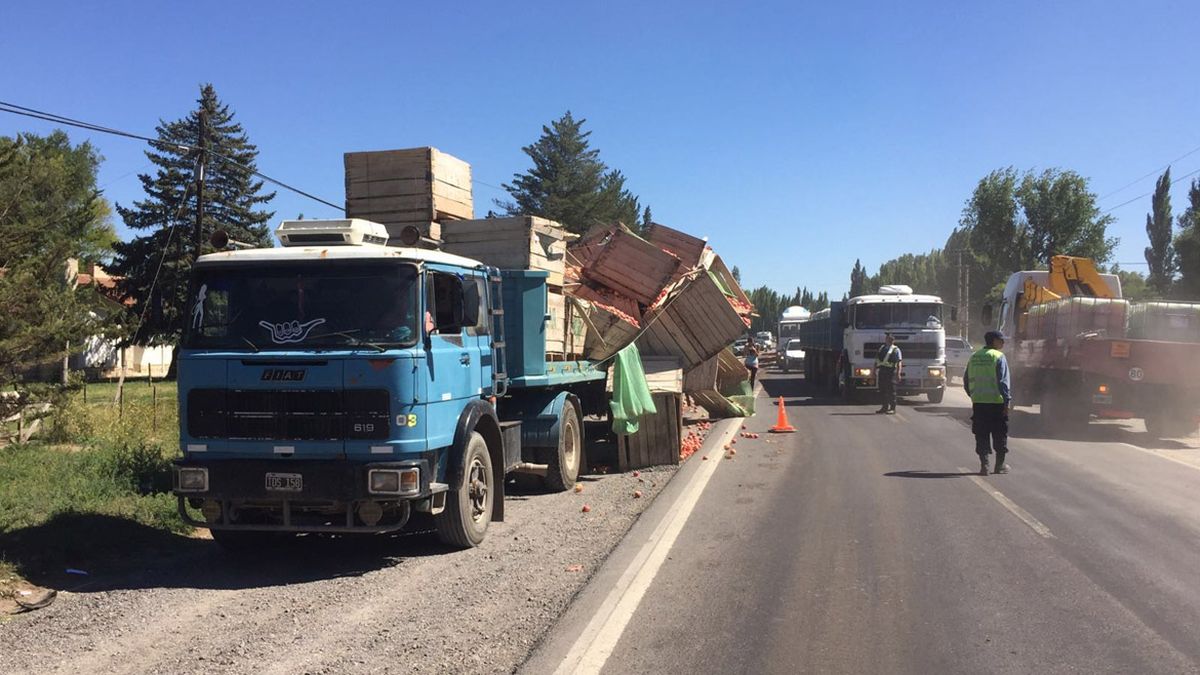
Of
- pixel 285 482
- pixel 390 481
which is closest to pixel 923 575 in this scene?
pixel 390 481

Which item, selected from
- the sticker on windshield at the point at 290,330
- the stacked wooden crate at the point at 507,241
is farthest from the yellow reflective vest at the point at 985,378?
the sticker on windshield at the point at 290,330

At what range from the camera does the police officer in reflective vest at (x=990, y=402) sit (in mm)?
11680

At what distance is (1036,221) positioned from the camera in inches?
2339

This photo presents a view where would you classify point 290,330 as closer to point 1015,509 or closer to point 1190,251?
point 1015,509

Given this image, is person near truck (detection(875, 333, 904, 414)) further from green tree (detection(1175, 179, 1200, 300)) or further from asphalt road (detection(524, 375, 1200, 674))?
green tree (detection(1175, 179, 1200, 300))

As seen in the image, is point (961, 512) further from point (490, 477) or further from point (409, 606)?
point (409, 606)

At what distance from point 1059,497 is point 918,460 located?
10.1 ft

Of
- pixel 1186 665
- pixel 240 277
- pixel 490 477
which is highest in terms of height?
pixel 240 277

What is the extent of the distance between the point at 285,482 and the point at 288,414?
0.52 metres

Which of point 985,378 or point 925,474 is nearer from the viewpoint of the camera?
A: point 925,474

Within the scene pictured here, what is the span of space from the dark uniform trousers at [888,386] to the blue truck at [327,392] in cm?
1535

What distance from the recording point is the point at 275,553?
26.1 feet

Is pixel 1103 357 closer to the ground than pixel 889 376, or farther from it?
farther from it

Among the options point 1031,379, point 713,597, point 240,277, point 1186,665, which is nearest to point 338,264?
point 240,277
